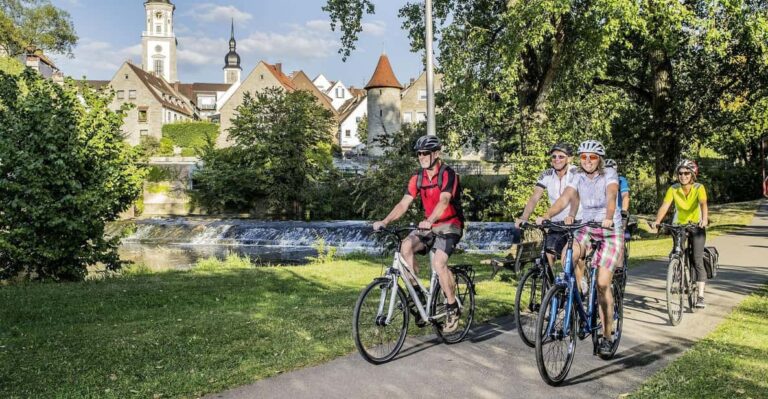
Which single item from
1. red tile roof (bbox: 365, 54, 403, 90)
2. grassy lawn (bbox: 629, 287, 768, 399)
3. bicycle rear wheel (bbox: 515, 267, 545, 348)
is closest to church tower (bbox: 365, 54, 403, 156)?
red tile roof (bbox: 365, 54, 403, 90)

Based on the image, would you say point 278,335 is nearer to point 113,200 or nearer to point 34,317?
point 34,317

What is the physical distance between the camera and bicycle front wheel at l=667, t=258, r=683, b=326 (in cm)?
755

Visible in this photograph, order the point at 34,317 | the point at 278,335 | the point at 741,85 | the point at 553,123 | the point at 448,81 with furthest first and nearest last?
the point at 741,85
the point at 553,123
the point at 448,81
the point at 34,317
the point at 278,335

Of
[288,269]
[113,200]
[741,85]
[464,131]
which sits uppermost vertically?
[741,85]

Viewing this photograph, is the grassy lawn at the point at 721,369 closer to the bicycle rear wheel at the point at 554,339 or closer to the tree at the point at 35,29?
the bicycle rear wheel at the point at 554,339

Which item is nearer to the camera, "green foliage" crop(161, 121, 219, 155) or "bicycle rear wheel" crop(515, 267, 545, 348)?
"bicycle rear wheel" crop(515, 267, 545, 348)

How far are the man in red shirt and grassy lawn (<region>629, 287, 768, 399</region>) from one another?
2.03 metres

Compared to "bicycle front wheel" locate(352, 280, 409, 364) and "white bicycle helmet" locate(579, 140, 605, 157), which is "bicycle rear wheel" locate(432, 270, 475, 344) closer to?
"bicycle front wheel" locate(352, 280, 409, 364)

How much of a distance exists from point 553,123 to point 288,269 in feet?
30.7

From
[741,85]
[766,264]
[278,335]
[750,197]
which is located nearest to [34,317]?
[278,335]

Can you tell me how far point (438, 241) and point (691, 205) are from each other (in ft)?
13.3

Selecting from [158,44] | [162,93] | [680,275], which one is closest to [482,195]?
[680,275]

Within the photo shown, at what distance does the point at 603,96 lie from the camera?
21.0 m

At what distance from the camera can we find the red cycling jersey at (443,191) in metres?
6.17
